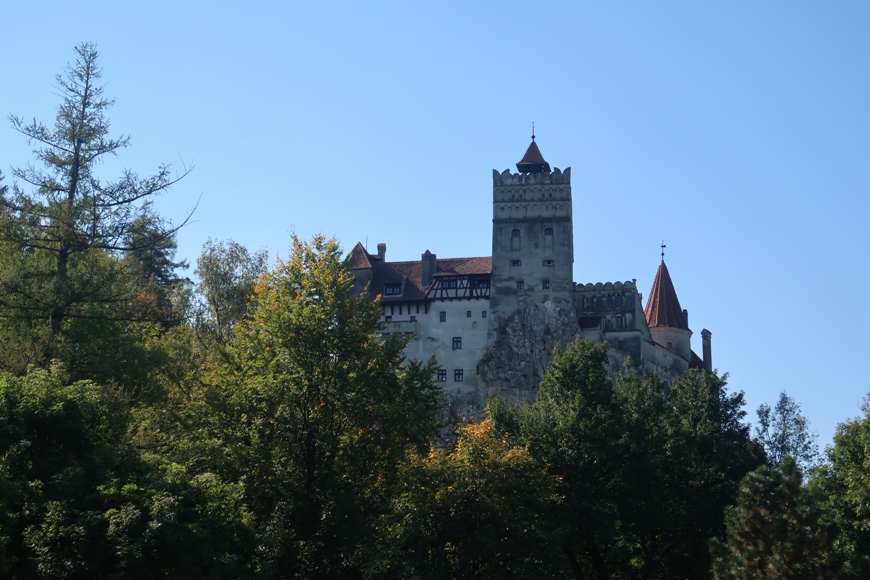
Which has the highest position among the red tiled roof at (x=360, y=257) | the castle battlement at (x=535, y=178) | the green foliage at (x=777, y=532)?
the castle battlement at (x=535, y=178)

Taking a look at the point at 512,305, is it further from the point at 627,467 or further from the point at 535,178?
the point at 627,467

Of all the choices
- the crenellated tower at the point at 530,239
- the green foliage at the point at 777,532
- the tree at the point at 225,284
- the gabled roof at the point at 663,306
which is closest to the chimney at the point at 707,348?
the gabled roof at the point at 663,306

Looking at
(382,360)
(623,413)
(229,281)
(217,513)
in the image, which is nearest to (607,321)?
(229,281)

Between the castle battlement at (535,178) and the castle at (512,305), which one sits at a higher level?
the castle battlement at (535,178)

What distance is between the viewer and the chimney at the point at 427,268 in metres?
94.9

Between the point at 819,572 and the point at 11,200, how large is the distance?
26.7 meters

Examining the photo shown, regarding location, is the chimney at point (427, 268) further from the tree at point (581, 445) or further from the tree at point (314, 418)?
the tree at point (314, 418)

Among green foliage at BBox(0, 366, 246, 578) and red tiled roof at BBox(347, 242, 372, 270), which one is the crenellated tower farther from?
green foliage at BBox(0, 366, 246, 578)

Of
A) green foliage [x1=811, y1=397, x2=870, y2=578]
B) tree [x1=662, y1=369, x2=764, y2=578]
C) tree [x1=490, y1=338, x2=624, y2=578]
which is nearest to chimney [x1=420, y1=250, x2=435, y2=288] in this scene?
tree [x1=662, y1=369, x2=764, y2=578]

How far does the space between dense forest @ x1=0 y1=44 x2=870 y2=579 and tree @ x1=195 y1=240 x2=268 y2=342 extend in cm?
1990

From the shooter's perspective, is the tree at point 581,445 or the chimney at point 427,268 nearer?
the tree at point 581,445

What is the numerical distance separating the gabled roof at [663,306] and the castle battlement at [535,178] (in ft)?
44.8

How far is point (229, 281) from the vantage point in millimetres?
68562

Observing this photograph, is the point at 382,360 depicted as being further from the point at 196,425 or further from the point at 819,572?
the point at 819,572
